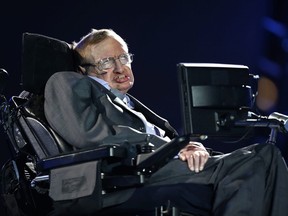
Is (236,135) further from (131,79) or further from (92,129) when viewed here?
(131,79)

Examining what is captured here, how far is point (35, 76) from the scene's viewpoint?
2744mm

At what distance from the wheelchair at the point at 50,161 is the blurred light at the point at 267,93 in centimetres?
192

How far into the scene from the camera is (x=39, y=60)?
9.07 feet

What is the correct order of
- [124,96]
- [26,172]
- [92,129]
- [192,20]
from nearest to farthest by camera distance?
[92,129], [26,172], [124,96], [192,20]

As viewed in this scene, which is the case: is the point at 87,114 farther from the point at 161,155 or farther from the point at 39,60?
the point at 161,155

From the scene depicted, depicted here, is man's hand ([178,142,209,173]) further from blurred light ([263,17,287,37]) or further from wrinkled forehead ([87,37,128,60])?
blurred light ([263,17,287,37])

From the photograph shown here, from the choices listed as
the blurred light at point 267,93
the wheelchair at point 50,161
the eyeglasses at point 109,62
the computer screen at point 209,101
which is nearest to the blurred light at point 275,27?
the blurred light at point 267,93

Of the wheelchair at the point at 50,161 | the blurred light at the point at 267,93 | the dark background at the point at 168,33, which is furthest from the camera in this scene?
the blurred light at the point at 267,93

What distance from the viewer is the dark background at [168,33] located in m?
3.75

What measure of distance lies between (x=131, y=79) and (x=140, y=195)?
79 cm

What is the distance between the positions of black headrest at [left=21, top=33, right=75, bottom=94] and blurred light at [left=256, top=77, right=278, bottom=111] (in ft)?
6.53

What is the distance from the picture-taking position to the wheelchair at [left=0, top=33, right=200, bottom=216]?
222cm

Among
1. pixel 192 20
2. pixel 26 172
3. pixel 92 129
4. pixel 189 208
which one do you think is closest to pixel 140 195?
pixel 189 208

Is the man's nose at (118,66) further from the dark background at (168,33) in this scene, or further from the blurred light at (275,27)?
the blurred light at (275,27)
